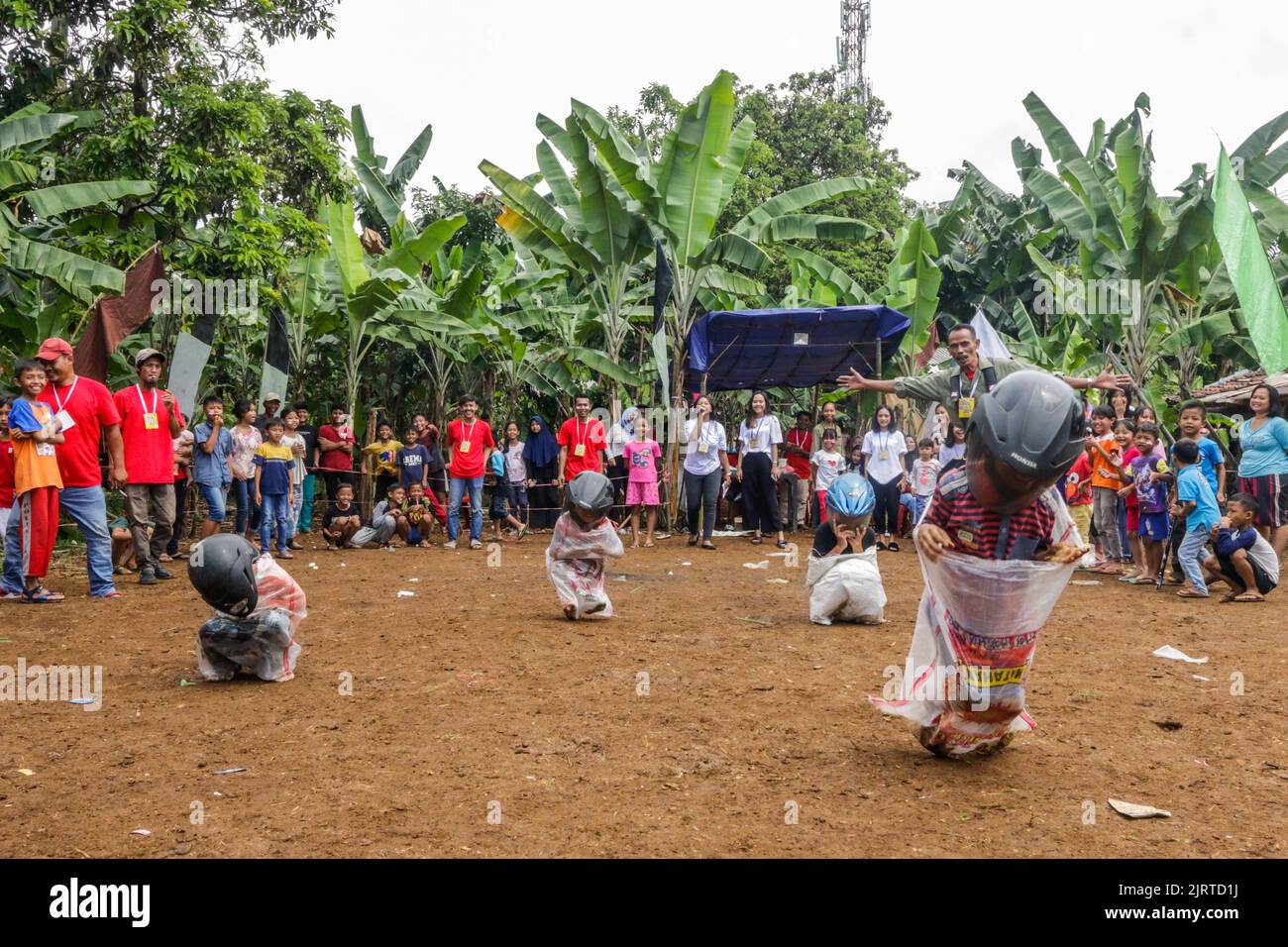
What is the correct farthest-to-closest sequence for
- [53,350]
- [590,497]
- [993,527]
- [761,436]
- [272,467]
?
[761,436], [272,467], [53,350], [590,497], [993,527]

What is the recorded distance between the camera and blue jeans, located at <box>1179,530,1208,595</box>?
9.49 metres

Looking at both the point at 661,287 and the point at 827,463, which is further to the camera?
the point at 661,287

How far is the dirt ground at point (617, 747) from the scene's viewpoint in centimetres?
373

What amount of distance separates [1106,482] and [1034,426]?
805 cm

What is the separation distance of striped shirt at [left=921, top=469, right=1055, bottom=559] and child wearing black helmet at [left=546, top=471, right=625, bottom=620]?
11.6ft

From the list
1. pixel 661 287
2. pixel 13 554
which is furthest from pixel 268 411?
pixel 661 287

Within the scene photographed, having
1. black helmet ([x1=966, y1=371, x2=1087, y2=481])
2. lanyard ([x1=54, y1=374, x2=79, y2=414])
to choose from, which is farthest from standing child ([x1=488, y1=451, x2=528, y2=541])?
black helmet ([x1=966, y1=371, x2=1087, y2=481])

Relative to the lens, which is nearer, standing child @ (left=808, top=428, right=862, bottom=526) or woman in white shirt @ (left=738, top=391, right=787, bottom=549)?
standing child @ (left=808, top=428, right=862, bottom=526)

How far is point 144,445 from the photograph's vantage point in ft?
31.8

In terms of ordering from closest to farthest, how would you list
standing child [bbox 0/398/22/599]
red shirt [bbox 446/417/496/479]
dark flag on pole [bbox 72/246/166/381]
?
standing child [bbox 0/398/22/599]
dark flag on pole [bbox 72/246/166/381]
red shirt [bbox 446/417/496/479]

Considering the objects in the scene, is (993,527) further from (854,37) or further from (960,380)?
(854,37)

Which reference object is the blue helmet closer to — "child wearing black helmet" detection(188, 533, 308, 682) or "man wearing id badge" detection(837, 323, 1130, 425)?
"man wearing id badge" detection(837, 323, 1130, 425)

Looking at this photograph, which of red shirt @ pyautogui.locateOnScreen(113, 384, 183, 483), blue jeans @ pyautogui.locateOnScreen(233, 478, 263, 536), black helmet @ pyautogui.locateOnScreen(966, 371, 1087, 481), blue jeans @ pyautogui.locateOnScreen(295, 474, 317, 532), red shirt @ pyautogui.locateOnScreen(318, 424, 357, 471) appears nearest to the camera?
→ black helmet @ pyautogui.locateOnScreen(966, 371, 1087, 481)

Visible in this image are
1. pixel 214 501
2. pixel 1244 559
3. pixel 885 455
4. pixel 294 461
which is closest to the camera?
pixel 1244 559
